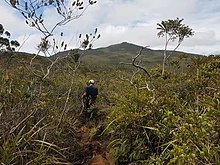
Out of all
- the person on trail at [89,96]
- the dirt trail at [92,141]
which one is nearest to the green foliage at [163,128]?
the dirt trail at [92,141]

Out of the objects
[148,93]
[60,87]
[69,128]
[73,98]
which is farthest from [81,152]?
[60,87]

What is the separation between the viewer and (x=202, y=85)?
23.0ft

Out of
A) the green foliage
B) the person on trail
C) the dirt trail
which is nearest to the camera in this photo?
the green foliage

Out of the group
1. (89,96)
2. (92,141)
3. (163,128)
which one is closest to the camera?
(163,128)

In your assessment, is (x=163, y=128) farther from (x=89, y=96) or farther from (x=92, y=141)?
(x=89, y=96)

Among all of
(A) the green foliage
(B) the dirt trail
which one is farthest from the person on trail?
(A) the green foliage

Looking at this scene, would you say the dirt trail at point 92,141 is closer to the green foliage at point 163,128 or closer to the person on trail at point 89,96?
the green foliage at point 163,128

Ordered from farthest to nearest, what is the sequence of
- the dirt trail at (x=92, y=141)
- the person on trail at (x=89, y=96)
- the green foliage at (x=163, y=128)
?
the person on trail at (x=89, y=96) → the dirt trail at (x=92, y=141) → the green foliage at (x=163, y=128)

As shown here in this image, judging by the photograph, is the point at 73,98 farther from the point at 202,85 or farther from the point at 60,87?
the point at 202,85

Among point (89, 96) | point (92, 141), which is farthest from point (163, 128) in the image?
point (89, 96)

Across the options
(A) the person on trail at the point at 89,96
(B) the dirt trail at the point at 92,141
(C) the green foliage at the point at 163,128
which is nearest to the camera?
(C) the green foliage at the point at 163,128

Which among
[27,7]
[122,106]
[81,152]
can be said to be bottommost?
[81,152]

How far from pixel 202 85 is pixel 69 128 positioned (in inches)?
115

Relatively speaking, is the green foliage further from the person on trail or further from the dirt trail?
the person on trail
